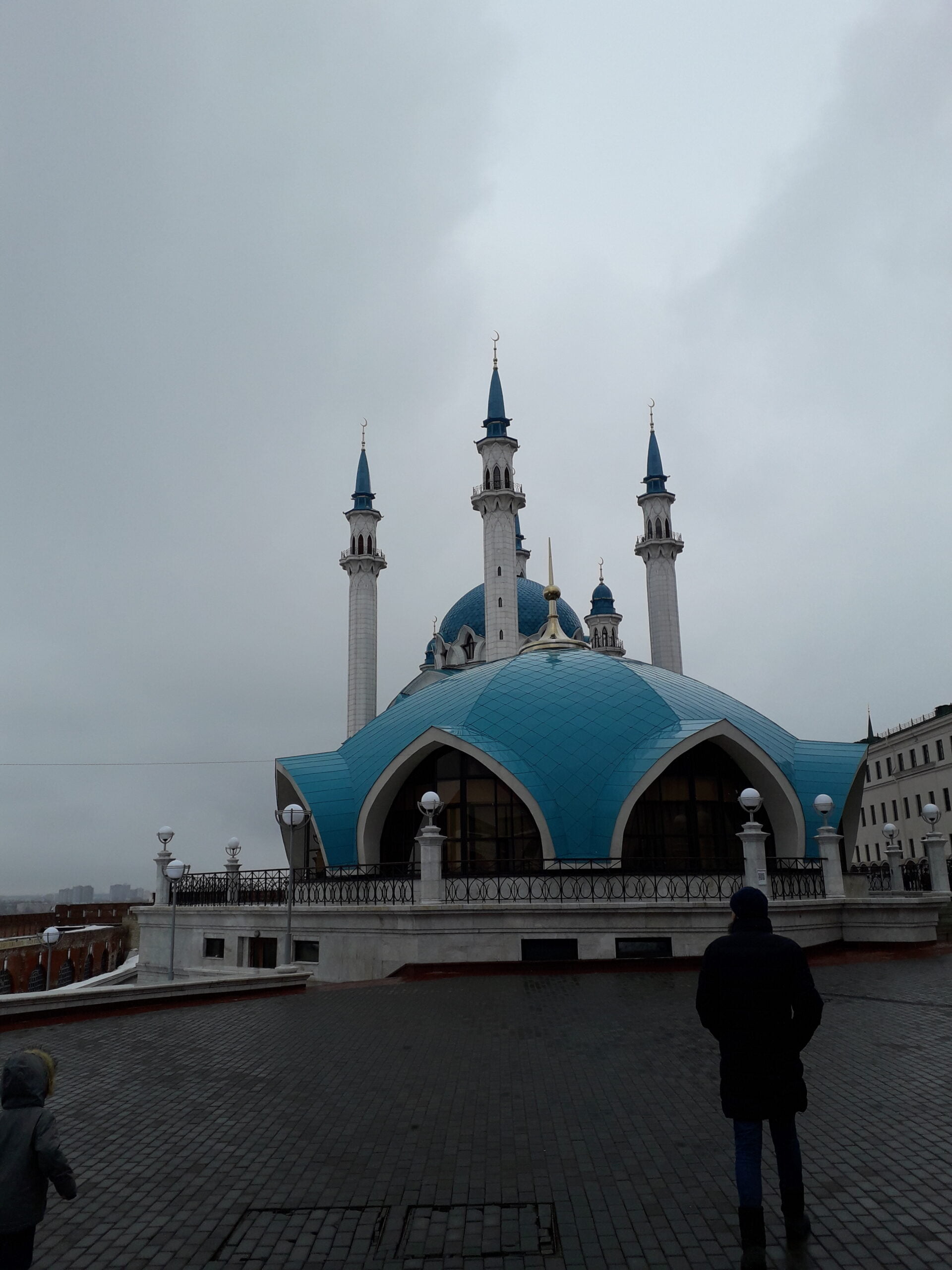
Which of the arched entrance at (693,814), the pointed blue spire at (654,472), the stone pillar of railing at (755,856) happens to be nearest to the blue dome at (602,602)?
the pointed blue spire at (654,472)

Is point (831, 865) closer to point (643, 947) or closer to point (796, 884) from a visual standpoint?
point (796, 884)

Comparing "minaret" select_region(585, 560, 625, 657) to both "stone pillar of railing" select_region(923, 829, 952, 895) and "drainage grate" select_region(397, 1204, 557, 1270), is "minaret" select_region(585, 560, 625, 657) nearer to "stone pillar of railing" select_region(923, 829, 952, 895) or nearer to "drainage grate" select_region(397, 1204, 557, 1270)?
"stone pillar of railing" select_region(923, 829, 952, 895)

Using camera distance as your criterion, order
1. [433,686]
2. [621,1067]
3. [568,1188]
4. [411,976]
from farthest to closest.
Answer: [433,686] < [411,976] < [621,1067] < [568,1188]

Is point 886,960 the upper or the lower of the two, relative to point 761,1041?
lower

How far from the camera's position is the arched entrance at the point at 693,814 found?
22.5m

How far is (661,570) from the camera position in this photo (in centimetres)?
4725

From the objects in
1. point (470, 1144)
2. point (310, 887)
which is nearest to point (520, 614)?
point (310, 887)

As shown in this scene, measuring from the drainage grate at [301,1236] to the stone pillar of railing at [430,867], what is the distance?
1199 centimetres

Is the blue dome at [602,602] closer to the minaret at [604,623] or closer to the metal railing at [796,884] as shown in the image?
the minaret at [604,623]

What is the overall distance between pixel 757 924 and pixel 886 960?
555 inches

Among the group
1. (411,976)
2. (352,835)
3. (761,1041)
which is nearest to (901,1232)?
(761,1041)

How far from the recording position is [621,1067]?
336 inches

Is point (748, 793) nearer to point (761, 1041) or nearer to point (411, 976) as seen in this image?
point (411, 976)

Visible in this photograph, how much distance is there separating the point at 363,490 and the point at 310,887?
32496 mm
